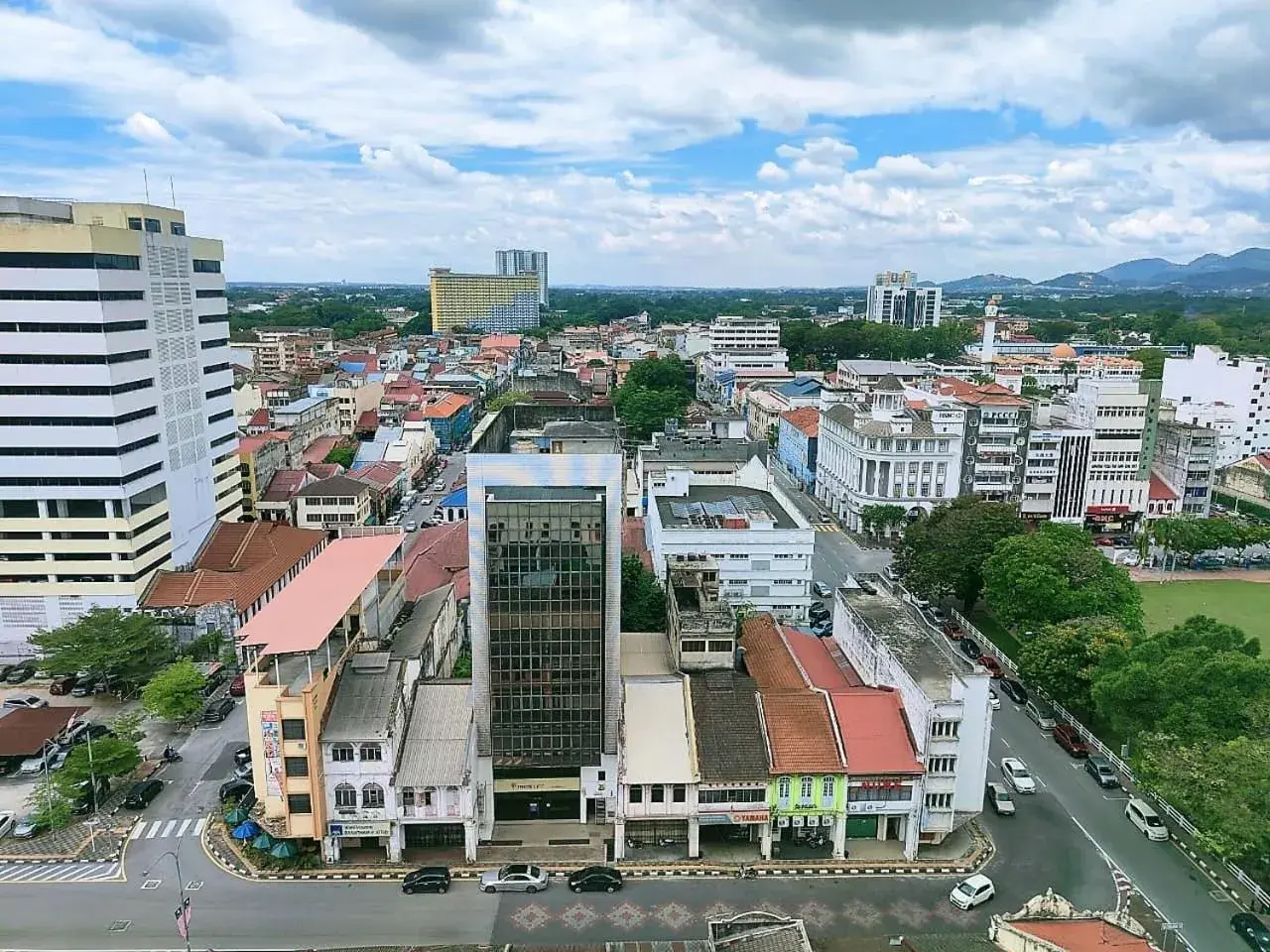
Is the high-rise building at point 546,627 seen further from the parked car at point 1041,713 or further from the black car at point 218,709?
the parked car at point 1041,713

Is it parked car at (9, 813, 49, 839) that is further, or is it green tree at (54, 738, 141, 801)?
green tree at (54, 738, 141, 801)

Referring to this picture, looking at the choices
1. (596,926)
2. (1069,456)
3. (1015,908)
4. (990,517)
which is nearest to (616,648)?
(596,926)

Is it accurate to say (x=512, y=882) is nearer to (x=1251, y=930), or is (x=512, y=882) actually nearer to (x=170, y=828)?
(x=170, y=828)

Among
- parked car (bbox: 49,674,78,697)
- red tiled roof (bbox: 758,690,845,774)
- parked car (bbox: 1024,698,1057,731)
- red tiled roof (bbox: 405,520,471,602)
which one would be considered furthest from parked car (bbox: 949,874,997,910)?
parked car (bbox: 49,674,78,697)

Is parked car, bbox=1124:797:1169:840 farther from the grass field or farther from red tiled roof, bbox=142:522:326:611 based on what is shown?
red tiled roof, bbox=142:522:326:611

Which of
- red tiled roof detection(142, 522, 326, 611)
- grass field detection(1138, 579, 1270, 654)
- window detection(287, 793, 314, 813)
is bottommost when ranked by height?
grass field detection(1138, 579, 1270, 654)
